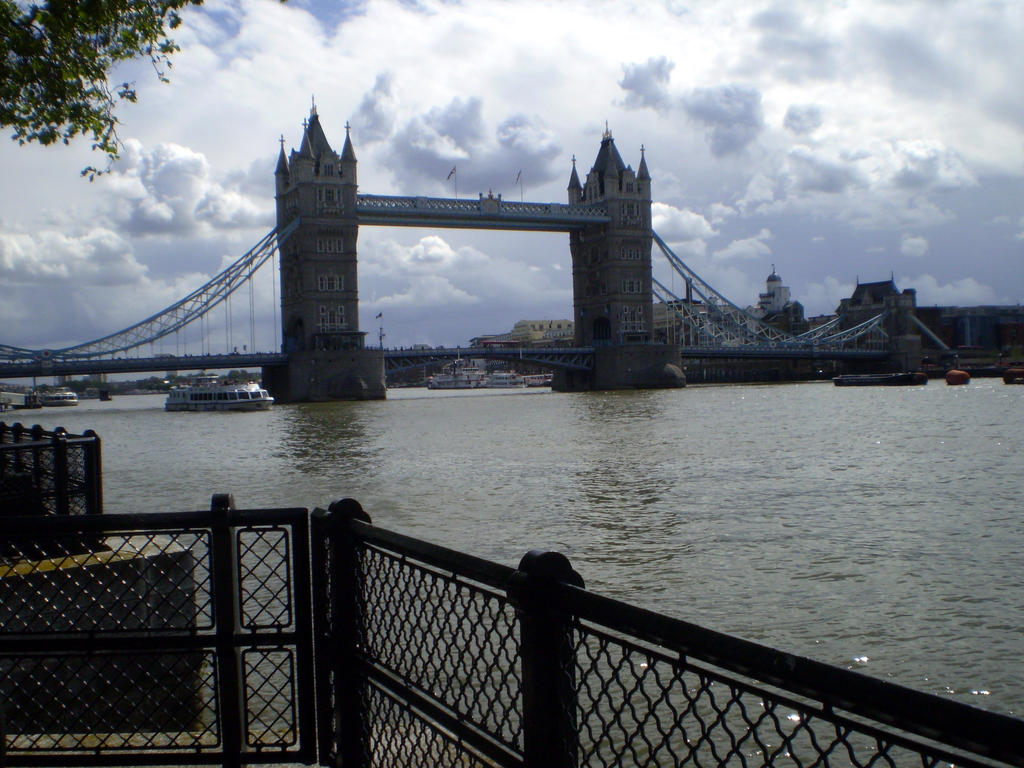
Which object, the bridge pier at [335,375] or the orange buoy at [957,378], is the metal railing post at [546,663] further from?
the orange buoy at [957,378]

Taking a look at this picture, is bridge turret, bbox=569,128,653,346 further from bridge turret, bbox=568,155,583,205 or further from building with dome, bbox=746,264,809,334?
building with dome, bbox=746,264,809,334

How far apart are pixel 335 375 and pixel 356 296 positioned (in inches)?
283

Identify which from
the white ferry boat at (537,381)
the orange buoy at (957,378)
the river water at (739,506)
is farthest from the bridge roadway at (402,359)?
the white ferry boat at (537,381)

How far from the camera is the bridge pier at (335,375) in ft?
200

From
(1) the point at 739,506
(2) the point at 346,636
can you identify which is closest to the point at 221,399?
(1) the point at 739,506

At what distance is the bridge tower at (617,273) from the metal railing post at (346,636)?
7031cm

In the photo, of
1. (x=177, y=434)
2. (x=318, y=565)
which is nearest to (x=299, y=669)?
(x=318, y=565)

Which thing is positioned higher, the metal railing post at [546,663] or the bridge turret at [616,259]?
the bridge turret at [616,259]

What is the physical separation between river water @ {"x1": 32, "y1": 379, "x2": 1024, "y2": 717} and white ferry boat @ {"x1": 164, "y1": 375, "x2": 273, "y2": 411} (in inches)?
847

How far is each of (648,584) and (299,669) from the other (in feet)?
20.4

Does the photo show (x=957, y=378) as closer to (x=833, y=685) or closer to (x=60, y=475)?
(x=60, y=475)

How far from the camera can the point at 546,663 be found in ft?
7.66

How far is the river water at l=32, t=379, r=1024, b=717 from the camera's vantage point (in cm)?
771

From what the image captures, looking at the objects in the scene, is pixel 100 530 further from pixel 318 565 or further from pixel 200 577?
pixel 200 577
